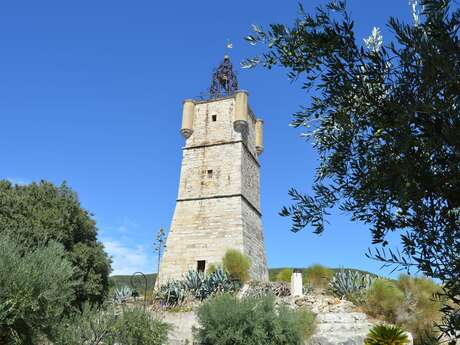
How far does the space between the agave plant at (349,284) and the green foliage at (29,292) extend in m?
9.76

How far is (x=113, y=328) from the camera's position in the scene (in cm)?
1073

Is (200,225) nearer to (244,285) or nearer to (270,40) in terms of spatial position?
(244,285)

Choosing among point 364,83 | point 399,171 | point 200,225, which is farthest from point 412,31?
point 200,225

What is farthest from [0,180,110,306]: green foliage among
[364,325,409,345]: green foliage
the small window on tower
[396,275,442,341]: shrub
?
[396,275,442,341]: shrub

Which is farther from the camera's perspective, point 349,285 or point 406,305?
point 349,285

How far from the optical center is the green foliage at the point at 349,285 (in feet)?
49.2

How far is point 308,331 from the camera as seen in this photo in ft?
41.6

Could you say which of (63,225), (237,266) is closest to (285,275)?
(237,266)

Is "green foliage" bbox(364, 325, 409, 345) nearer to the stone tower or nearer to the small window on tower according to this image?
the stone tower

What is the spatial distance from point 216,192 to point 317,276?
7092 millimetres

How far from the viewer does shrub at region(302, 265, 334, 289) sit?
1799 cm

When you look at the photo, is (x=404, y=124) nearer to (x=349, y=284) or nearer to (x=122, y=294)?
(x=349, y=284)

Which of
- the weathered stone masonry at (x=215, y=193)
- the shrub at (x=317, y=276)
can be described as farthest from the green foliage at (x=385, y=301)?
the weathered stone masonry at (x=215, y=193)

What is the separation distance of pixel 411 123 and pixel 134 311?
397 inches
